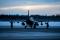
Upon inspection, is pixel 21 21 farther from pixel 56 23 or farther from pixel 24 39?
pixel 24 39

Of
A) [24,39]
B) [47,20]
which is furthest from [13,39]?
[47,20]

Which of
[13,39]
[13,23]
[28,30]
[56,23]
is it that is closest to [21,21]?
[13,23]

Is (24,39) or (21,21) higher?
(21,21)

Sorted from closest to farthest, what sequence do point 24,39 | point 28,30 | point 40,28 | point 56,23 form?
point 24,39
point 28,30
point 40,28
point 56,23

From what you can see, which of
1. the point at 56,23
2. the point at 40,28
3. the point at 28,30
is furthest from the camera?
the point at 56,23

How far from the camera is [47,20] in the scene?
791 centimetres

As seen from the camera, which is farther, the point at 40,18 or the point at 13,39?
the point at 40,18

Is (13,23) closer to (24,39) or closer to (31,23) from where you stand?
(31,23)

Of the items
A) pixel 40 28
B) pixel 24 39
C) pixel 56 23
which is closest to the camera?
pixel 24 39

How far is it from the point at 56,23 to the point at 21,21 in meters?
1.96

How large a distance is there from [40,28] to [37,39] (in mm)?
2215

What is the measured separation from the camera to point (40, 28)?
7824 millimetres

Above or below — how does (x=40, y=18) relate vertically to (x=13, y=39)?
above

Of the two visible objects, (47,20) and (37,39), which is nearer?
(37,39)
